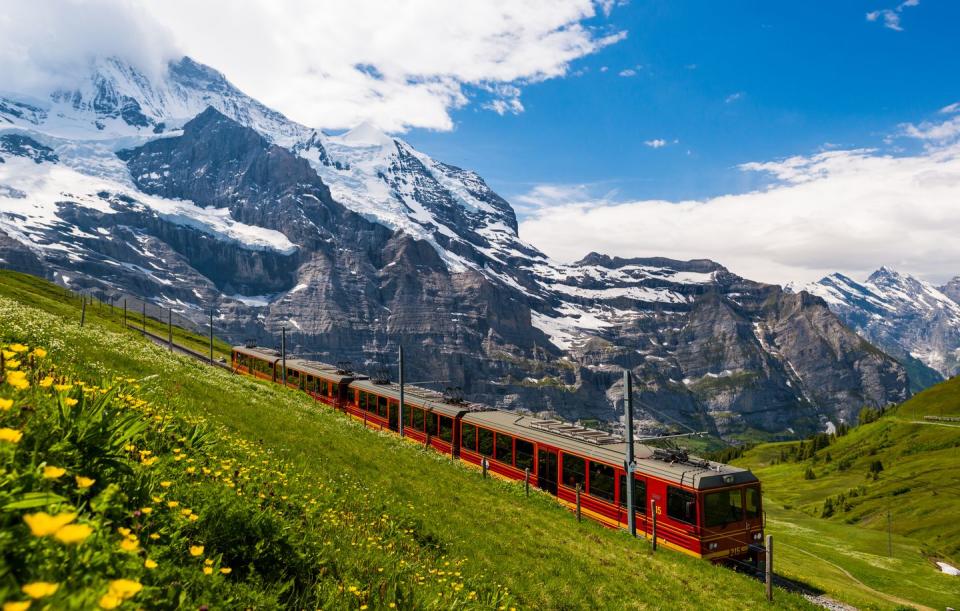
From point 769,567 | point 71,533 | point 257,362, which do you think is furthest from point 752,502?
point 257,362

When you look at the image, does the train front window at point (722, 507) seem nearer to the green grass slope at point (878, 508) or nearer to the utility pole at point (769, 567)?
the utility pole at point (769, 567)

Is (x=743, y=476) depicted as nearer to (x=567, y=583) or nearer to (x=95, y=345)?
(x=567, y=583)

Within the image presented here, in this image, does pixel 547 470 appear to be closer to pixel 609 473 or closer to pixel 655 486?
pixel 609 473

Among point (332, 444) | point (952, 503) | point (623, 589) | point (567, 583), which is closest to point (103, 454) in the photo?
point (567, 583)

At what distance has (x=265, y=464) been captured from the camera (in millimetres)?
10023

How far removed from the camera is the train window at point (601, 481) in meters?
23.5

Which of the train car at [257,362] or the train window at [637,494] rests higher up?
the train car at [257,362]

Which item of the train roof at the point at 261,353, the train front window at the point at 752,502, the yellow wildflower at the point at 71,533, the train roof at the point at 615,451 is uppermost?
the yellow wildflower at the point at 71,533

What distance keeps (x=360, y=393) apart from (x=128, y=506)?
40298mm

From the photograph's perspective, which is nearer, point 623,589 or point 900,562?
point 623,589

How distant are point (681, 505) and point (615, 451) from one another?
12.7 feet

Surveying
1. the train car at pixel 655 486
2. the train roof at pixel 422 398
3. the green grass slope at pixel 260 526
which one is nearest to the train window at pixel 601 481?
the train car at pixel 655 486

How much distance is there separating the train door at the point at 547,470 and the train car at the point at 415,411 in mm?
7491

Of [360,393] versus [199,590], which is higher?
[199,590]
